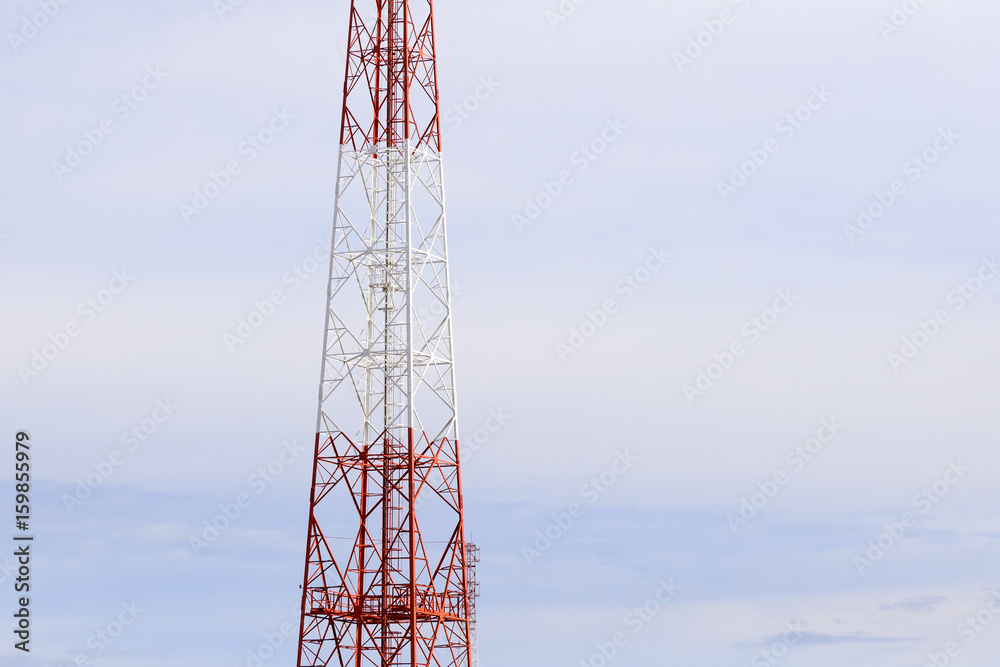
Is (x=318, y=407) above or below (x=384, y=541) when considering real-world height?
above

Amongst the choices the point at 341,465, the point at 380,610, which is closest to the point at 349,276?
the point at 341,465

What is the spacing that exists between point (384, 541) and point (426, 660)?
6.36m

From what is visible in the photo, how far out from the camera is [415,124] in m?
107

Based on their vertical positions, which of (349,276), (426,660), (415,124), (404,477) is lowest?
(426,660)

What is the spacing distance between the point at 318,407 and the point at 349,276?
700 centimetres

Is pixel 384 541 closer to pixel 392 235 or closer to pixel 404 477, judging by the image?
pixel 404 477

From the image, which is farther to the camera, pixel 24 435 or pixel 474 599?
pixel 474 599

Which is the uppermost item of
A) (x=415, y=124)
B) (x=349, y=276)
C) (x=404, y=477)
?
(x=415, y=124)

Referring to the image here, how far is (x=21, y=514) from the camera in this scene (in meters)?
92.0

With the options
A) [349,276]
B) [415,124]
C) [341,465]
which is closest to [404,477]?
[341,465]

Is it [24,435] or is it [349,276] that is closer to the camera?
→ [24,435]

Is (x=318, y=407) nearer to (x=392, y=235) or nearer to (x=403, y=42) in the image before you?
(x=392, y=235)

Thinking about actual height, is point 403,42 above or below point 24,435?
above

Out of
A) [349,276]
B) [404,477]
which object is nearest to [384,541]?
[404,477]
